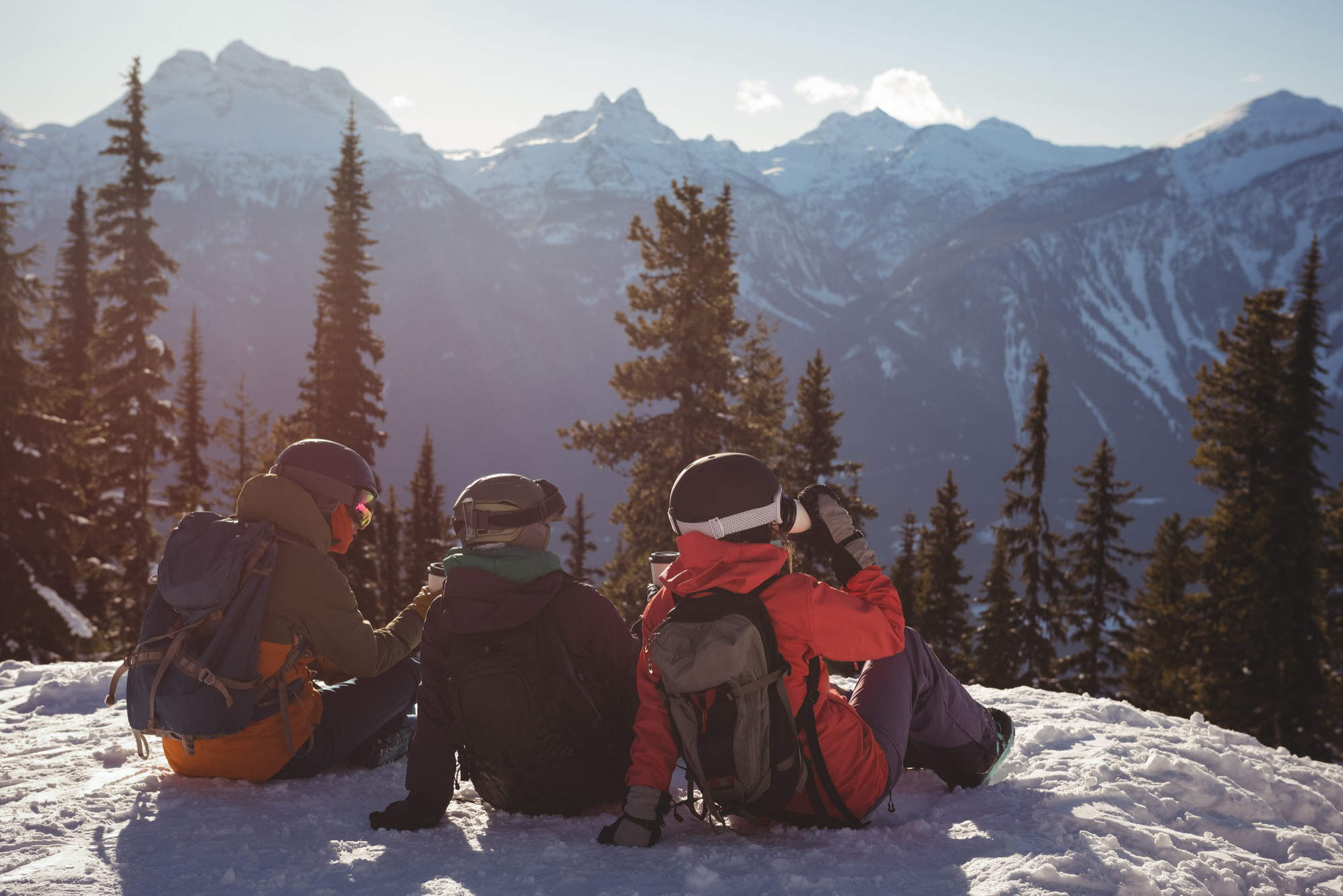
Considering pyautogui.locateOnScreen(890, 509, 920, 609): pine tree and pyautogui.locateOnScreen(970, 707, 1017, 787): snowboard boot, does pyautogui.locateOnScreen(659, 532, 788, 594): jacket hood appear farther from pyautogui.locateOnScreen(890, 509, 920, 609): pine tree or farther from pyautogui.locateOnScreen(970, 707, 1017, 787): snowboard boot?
pyautogui.locateOnScreen(890, 509, 920, 609): pine tree

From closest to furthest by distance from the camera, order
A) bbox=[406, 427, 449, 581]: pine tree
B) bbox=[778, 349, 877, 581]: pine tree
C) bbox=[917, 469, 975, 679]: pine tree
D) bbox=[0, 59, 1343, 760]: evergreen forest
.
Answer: bbox=[0, 59, 1343, 760]: evergreen forest → bbox=[778, 349, 877, 581]: pine tree → bbox=[917, 469, 975, 679]: pine tree → bbox=[406, 427, 449, 581]: pine tree

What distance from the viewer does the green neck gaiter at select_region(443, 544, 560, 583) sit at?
3832mm

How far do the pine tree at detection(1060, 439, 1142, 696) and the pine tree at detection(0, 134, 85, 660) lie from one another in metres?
30.0

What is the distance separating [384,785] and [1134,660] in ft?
95.5

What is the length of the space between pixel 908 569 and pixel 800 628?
36477mm

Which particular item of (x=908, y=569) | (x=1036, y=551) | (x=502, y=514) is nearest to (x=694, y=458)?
(x=1036, y=551)

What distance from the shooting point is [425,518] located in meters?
40.0

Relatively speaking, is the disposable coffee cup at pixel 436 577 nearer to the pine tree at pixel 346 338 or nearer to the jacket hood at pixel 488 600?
the jacket hood at pixel 488 600

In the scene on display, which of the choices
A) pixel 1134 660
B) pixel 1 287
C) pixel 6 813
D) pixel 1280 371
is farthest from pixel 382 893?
pixel 1134 660

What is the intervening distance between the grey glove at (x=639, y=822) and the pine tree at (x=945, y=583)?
30665 mm

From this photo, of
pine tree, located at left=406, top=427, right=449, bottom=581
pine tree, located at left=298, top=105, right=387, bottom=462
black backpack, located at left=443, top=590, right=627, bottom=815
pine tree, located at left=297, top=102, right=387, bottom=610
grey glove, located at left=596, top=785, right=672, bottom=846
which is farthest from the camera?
pine tree, located at left=406, top=427, right=449, bottom=581

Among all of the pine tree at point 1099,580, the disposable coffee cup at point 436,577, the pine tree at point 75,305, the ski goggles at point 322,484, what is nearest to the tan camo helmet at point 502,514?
the disposable coffee cup at point 436,577

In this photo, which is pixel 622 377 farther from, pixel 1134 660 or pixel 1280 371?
pixel 1134 660

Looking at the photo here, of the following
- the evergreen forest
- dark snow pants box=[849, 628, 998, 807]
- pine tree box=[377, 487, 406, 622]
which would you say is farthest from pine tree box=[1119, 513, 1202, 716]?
pine tree box=[377, 487, 406, 622]
